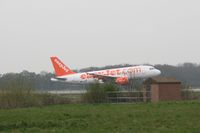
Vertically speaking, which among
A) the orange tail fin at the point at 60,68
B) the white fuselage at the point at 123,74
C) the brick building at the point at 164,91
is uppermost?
the orange tail fin at the point at 60,68

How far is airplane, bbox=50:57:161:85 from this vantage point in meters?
57.0

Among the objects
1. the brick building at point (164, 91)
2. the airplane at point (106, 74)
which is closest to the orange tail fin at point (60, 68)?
the airplane at point (106, 74)

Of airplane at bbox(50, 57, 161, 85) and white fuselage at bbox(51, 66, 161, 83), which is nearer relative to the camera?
airplane at bbox(50, 57, 161, 85)

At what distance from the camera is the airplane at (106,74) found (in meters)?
57.0

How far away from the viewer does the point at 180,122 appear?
53.2 ft

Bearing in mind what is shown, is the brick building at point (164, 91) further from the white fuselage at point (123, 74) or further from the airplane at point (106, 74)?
the white fuselage at point (123, 74)

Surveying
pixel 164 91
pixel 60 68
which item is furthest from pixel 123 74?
pixel 164 91

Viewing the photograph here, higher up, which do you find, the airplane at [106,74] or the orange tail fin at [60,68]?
the orange tail fin at [60,68]

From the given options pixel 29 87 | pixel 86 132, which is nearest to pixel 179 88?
pixel 29 87

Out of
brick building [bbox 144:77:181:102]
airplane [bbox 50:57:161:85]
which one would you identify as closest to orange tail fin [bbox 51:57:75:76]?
airplane [bbox 50:57:161:85]

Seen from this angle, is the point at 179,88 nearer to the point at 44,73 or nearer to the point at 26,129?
the point at 26,129

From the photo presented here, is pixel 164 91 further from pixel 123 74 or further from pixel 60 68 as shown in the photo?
pixel 60 68

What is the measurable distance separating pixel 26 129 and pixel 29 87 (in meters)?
17.4

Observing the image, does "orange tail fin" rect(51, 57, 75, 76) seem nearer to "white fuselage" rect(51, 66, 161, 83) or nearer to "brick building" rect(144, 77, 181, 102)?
"white fuselage" rect(51, 66, 161, 83)
